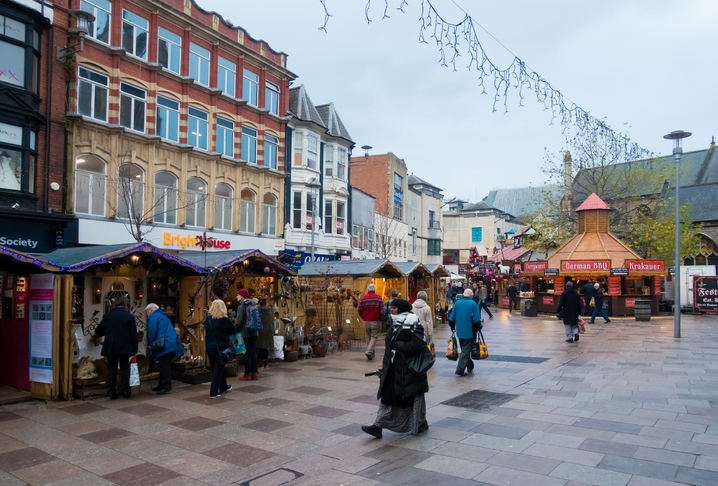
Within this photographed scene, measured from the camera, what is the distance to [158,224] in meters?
21.5

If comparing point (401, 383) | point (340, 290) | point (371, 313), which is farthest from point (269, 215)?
point (401, 383)

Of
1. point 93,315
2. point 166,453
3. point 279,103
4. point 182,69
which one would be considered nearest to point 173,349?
point 93,315

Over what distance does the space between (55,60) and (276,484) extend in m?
17.6

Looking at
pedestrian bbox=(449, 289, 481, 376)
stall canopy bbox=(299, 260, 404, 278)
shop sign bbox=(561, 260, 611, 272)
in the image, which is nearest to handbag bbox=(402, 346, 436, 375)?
pedestrian bbox=(449, 289, 481, 376)

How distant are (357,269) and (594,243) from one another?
62.3ft

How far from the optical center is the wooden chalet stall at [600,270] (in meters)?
27.6

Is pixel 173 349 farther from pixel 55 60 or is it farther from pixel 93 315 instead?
pixel 55 60

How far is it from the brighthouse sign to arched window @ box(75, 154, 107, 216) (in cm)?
280

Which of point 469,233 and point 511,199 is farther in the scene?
point 511,199

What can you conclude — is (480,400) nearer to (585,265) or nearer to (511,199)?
(585,265)

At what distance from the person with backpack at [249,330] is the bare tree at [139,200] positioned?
880 centimetres

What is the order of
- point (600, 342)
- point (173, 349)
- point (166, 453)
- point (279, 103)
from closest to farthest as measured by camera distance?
point (166, 453)
point (173, 349)
point (600, 342)
point (279, 103)

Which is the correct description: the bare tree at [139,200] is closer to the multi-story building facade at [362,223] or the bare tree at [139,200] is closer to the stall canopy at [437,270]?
the stall canopy at [437,270]

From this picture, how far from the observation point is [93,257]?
9719 millimetres
